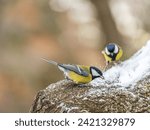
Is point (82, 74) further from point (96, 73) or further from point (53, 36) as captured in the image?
point (53, 36)

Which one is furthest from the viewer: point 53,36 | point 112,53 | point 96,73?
point 53,36

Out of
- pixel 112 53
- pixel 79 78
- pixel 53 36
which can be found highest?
pixel 53 36

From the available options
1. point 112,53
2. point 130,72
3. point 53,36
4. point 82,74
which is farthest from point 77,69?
point 53,36

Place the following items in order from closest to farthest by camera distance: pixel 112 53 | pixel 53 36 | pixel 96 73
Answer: pixel 96 73
pixel 112 53
pixel 53 36

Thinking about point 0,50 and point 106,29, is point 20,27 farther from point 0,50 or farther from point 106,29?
point 106,29

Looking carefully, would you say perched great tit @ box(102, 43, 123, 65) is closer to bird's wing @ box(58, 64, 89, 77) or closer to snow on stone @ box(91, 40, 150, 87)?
snow on stone @ box(91, 40, 150, 87)

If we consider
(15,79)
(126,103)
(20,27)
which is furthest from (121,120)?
(20,27)
